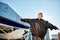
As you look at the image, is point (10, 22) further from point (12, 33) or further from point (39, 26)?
point (39, 26)

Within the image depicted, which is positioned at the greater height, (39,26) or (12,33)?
(39,26)

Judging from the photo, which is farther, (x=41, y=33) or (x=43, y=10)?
(x=43, y=10)

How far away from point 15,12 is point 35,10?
0.33 m

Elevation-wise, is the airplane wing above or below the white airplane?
above

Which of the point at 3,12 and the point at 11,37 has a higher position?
the point at 3,12

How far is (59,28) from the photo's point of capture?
102 inches

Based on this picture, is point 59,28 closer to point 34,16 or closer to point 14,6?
point 34,16

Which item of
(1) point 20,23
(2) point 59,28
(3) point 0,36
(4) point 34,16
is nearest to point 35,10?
(4) point 34,16

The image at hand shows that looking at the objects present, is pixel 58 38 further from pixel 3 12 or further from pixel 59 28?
pixel 3 12

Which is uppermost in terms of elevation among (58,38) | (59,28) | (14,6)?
(14,6)

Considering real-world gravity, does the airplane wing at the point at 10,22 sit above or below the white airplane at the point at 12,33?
above

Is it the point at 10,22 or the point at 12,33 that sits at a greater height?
the point at 10,22

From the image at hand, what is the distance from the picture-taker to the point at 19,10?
2.61 meters

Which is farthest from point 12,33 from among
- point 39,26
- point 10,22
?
point 39,26
